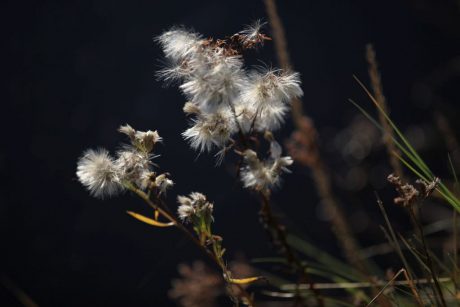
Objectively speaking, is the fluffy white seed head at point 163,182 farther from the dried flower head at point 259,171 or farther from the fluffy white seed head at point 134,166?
the dried flower head at point 259,171

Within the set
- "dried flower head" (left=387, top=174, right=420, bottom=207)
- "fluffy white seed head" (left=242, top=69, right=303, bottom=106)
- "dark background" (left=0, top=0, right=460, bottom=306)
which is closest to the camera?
"dried flower head" (left=387, top=174, right=420, bottom=207)

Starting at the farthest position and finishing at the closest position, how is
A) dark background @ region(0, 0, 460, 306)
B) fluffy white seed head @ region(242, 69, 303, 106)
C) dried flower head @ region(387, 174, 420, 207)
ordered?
1. dark background @ region(0, 0, 460, 306)
2. fluffy white seed head @ region(242, 69, 303, 106)
3. dried flower head @ region(387, 174, 420, 207)

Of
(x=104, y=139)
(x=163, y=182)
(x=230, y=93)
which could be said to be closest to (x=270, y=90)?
(x=230, y=93)

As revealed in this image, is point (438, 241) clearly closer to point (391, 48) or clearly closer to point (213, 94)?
point (391, 48)

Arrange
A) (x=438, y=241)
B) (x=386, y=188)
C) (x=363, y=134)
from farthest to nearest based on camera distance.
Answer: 1. (x=386, y=188)
2. (x=363, y=134)
3. (x=438, y=241)

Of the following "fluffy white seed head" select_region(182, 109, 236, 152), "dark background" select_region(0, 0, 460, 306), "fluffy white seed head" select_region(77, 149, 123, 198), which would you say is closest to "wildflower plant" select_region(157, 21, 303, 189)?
"fluffy white seed head" select_region(182, 109, 236, 152)

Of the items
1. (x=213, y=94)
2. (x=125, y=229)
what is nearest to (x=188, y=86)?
(x=213, y=94)

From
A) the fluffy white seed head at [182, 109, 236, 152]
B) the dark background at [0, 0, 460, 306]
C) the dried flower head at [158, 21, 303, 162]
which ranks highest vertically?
the dark background at [0, 0, 460, 306]

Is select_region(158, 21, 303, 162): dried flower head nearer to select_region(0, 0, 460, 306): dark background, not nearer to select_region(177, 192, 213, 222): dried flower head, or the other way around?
select_region(177, 192, 213, 222): dried flower head

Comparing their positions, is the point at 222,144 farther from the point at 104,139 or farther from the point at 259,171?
the point at 104,139
